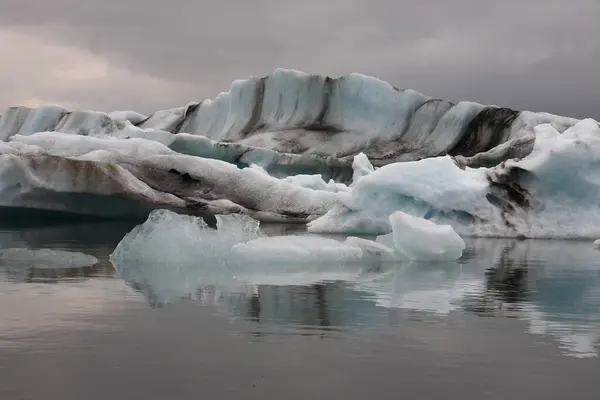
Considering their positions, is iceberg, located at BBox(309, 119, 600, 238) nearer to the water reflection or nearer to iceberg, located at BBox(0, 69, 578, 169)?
the water reflection

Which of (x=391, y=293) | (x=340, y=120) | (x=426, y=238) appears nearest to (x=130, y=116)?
(x=340, y=120)

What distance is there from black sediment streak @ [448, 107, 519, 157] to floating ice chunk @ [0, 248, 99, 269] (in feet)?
75.7

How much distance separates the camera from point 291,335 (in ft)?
14.9

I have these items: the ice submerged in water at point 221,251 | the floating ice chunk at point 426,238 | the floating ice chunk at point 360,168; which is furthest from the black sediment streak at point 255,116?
the ice submerged in water at point 221,251

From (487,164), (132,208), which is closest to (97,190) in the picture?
(132,208)

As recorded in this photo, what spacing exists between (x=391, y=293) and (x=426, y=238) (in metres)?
3.41

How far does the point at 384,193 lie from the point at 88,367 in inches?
510

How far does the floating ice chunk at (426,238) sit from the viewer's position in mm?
9828

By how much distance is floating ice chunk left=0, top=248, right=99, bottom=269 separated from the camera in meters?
8.06

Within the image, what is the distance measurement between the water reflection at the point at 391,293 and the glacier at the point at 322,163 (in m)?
6.39

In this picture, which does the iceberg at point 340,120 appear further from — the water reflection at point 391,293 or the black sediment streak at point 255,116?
the water reflection at point 391,293

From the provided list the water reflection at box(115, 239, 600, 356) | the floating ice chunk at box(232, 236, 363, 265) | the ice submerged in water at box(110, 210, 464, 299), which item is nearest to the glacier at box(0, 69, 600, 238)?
the water reflection at box(115, 239, 600, 356)

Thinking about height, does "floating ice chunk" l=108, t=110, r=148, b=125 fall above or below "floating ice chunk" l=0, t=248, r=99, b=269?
above

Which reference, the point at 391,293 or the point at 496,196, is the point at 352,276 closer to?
the point at 391,293
